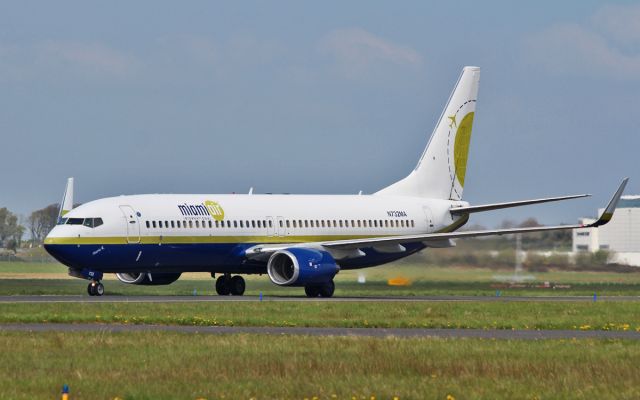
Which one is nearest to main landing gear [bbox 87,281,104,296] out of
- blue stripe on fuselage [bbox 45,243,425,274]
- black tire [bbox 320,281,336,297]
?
blue stripe on fuselage [bbox 45,243,425,274]

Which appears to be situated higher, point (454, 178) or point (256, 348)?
point (454, 178)

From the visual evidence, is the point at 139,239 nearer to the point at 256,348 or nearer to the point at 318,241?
the point at 318,241

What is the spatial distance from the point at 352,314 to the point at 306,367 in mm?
16473

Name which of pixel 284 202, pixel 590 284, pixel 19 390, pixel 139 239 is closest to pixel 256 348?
pixel 19 390

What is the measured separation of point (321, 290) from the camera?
55844 millimetres

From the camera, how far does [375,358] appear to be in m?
26.0

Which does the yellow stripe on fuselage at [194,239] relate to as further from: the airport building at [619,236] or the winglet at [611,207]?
the airport building at [619,236]

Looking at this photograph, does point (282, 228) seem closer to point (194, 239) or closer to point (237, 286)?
point (237, 286)

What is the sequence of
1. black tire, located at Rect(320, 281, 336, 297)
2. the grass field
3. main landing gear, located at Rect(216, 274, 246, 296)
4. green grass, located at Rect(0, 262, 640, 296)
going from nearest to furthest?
the grass field < black tire, located at Rect(320, 281, 336, 297) < main landing gear, located at Rect(216, 274, 246, 296) < green grass, located at Rect(0, 262, 640, 296)

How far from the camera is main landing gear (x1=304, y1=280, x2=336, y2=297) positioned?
5550 cm

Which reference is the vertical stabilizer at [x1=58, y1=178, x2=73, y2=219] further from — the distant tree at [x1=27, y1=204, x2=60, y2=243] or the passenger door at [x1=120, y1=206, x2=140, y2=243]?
the distant tree at [x1=27, y1=204, x2=60, y2=243]

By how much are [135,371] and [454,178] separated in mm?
42987

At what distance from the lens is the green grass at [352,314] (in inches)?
1464

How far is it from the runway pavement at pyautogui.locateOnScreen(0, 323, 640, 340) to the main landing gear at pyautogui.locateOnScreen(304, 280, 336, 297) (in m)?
19.7
